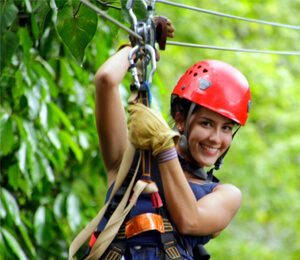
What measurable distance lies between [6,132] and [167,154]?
164 centimetres

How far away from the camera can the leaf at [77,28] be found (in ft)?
7.82

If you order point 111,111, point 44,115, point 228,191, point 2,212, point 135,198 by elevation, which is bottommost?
point 2,212

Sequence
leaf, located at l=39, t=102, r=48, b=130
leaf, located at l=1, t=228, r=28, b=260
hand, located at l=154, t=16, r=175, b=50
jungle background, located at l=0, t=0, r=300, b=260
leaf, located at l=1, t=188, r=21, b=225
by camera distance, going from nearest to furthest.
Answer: hand, located at l=154, t=16, r=175, b=50 → jungle background, located at l=0, t=0, r=300, b=260 → leaf, located at l=1, t=228, r=28, b=260 → leaf, located at l=1, t=188, r=21, b=225 → leaf, located at l=39, t=102, r=48, b=130

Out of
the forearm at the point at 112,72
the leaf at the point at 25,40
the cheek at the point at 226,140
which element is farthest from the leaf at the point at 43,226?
the forearm at the point at 112,72

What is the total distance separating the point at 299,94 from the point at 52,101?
626cm

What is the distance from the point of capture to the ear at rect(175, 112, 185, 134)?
2.77 m

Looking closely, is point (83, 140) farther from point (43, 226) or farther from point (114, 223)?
point (114, 223)

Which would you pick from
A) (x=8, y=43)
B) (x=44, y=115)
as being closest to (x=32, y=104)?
(x=44, y=115)

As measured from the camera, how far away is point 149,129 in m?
2.13

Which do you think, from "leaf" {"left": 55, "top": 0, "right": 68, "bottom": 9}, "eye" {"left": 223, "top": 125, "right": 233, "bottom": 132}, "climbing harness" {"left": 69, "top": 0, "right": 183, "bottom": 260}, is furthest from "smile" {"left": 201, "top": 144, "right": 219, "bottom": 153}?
"leaf" {"left": 55, "top": 0, "right": 68, "bottom": 9}

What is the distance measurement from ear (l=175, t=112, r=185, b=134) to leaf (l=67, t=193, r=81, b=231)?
1.52 meters

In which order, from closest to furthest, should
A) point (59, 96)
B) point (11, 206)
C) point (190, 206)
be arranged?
point (190, 206) < point (11, 206) < point (59, 96)

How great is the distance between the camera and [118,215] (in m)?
2.22

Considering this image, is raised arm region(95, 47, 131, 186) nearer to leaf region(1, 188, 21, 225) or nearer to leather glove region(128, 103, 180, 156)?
leather glove region(128, 103, 180, 156)
